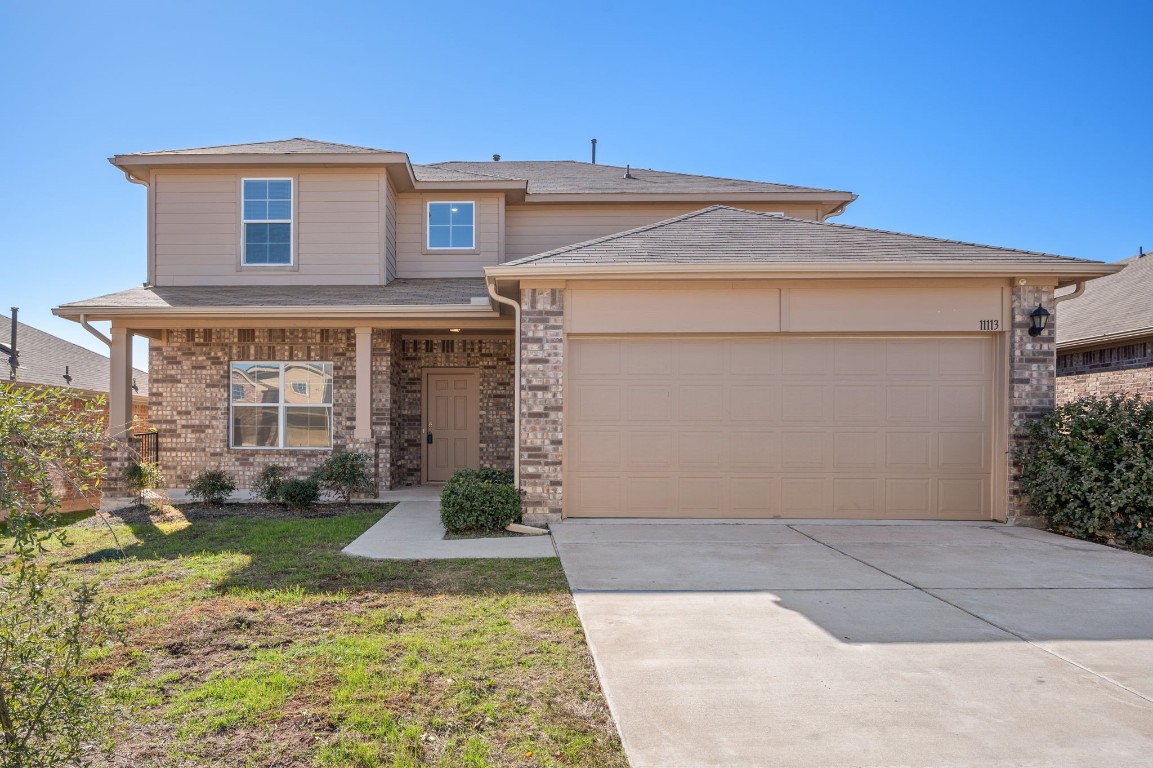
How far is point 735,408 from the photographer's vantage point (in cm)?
816

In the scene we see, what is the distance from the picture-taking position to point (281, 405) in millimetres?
10969

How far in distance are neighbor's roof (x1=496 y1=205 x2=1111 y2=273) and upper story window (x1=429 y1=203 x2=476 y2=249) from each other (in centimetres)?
431

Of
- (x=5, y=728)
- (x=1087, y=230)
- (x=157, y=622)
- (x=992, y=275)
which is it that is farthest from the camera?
(x=1087, y=230)

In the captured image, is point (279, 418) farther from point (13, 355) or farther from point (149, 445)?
point (13, 355)

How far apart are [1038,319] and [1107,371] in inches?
186

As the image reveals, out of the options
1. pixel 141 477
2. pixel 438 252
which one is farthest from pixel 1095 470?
pixel 141 477

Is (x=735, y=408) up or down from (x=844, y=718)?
up

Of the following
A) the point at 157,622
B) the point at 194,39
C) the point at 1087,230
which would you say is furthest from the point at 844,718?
the point at 1087,230

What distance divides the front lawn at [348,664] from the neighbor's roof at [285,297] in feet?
15.3

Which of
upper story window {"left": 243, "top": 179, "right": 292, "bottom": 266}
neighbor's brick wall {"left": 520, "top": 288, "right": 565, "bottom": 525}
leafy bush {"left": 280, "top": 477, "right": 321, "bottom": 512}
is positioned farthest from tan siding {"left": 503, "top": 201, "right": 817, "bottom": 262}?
leafy bush {"left": 280, "top": 477, "right": 321, "bottom": 512}

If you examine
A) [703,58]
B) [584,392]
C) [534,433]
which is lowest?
[534,433]

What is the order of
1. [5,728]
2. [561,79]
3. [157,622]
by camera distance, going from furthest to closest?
[561,79] < [157,622] < [5,728]

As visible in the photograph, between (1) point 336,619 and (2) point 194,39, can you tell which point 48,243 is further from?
(1) point 336,619

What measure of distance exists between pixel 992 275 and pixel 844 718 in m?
A: 6.66
